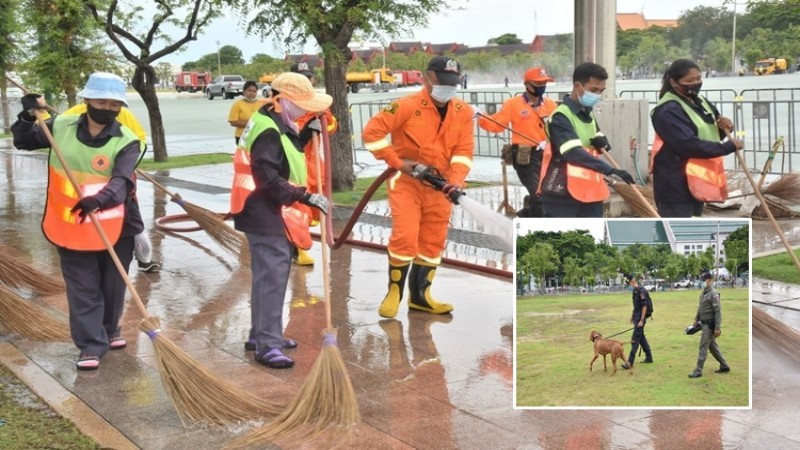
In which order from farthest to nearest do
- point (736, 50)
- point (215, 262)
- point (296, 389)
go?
point (736, 50) → point (215, 262) → point (296, 389)

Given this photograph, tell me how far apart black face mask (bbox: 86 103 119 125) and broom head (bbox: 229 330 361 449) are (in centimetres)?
199

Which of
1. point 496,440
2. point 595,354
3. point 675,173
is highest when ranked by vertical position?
point 675,173

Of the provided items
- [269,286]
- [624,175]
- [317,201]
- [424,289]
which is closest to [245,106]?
[424,289]

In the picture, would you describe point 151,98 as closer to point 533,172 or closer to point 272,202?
point 533,172

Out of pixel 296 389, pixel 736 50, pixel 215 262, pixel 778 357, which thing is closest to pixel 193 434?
pixel 296 389

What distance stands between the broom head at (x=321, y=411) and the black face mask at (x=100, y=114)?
6.54 feet

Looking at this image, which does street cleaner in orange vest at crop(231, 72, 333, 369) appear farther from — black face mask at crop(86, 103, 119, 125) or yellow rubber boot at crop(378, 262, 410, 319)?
yellow rubber boot at crop(378, 262, 410, 319)

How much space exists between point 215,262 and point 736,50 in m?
11.7

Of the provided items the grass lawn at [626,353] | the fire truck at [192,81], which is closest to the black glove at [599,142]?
the grass lawn at [626,353]

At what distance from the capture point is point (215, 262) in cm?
1006

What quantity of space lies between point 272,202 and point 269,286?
0.49 metres

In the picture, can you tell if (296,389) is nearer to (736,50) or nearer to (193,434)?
(193,434)

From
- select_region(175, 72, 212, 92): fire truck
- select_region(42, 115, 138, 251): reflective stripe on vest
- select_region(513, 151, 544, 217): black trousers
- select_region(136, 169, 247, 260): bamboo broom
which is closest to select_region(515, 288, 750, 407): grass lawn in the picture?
select_region(42, 115, 138, 251): reflective stripe on vest

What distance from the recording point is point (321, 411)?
5.28 meters
